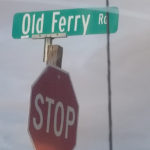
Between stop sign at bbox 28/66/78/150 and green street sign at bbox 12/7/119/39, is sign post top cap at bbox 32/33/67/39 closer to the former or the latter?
green street sign at bbox 12/7/119/39

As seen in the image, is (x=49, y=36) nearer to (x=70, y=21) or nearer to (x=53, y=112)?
(x=70, y=21)

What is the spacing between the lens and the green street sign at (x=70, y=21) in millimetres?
5453

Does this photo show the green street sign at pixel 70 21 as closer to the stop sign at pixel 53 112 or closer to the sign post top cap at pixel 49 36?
the sign post top cap at pixel 49 36

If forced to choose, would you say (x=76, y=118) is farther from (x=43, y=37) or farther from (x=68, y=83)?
(x=43, y=37)

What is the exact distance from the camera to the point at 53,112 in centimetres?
331

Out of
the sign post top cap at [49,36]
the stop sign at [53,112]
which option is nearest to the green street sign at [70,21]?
the sign post top cap at [49,36]

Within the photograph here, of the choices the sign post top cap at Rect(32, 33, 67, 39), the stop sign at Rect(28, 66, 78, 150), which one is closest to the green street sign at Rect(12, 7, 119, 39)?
the sign post top cap at Rect(32, 33, 67, 39)

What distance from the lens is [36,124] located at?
3.11 m

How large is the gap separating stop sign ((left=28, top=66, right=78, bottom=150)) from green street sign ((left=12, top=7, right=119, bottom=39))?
1.94 metres

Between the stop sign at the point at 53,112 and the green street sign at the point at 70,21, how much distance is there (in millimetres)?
1944

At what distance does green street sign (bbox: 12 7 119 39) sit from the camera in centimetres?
545

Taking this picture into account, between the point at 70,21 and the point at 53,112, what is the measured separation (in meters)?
2.39

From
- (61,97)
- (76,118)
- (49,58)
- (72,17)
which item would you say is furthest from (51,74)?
(72,17)

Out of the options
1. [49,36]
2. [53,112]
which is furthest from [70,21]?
[53,112]
